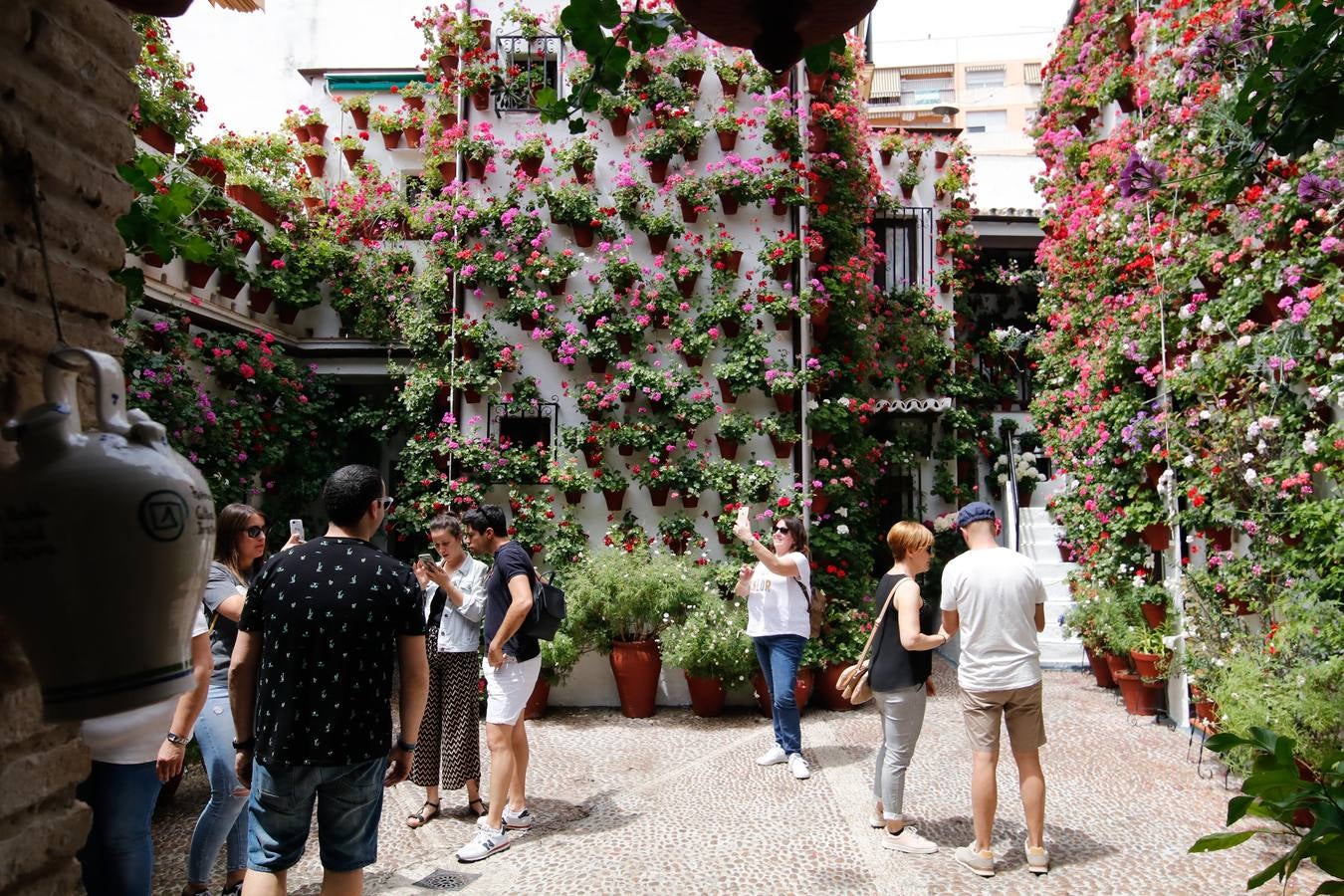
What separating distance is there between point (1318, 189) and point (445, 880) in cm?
629

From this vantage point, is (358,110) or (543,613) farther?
(358,110)

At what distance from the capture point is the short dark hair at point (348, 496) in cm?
309

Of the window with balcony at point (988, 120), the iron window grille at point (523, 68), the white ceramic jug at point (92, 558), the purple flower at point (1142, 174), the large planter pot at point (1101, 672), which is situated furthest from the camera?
the window with balcony at point (988, 120)

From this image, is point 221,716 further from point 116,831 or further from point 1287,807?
point 1287,807

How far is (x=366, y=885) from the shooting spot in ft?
13.6

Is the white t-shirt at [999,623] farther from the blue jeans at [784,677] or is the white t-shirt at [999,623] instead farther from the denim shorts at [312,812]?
the denim shorts at [312,812]

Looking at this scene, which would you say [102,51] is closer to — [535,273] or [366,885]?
[366,885]

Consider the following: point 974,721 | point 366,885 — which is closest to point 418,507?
point 366,885

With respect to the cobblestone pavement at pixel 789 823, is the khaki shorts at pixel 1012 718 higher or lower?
higher

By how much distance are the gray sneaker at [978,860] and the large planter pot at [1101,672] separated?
16.1ft

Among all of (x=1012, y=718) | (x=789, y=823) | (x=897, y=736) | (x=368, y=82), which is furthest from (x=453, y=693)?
(x=368, y=82)

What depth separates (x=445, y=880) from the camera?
4199 mm

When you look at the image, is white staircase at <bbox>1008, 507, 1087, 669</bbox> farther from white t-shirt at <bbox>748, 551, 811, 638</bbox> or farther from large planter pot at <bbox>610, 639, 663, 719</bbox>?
white t-shirt at <bbox>748, 551, 811, 638</bbox>

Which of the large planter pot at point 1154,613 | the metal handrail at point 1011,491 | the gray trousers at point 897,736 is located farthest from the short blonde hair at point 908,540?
the metal handrail at point 1011,491
